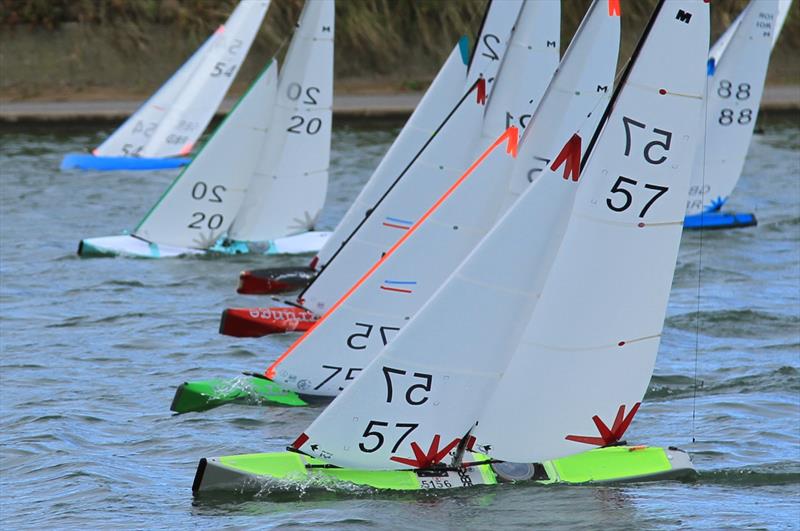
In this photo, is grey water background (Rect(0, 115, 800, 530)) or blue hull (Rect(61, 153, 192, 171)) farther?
blue hull (Rect(61, 153, 192, 171))

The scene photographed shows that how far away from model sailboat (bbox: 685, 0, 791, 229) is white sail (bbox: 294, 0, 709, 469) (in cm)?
1335

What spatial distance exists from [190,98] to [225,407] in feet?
51.2

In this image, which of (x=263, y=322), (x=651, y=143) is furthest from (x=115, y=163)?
(x=651, y=143)

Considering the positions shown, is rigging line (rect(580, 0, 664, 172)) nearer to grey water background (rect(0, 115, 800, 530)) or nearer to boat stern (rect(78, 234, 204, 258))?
grey water background (rect(0, 115, 800, 530))

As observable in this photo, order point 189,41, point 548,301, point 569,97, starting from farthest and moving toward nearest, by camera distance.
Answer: point 189,41 → point 569,97 → point 548,301

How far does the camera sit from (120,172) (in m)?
29.6

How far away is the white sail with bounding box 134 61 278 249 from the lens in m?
20.2

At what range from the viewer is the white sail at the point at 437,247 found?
11.9 m

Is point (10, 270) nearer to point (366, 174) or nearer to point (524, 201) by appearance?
point (366, 174)

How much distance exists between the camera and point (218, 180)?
66.4ft

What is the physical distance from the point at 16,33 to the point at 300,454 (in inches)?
1144

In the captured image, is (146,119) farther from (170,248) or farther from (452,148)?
(452,148)

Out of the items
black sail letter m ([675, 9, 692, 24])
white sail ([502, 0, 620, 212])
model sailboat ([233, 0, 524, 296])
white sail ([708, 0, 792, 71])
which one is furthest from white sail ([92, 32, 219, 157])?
black sail letter m ([675, 9, 692, 24])

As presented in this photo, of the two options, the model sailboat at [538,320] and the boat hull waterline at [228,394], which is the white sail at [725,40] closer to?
the boat hull waterline at [228,394]
